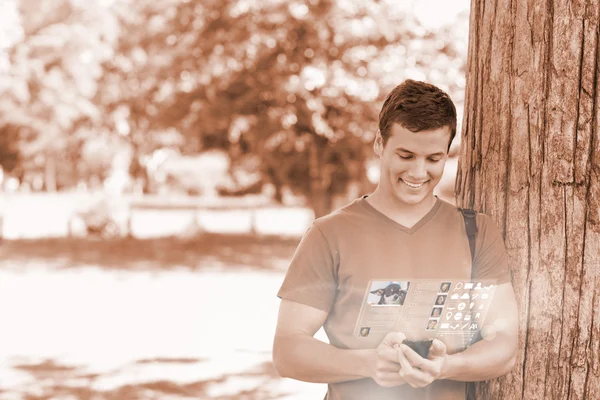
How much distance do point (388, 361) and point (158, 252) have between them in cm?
1835

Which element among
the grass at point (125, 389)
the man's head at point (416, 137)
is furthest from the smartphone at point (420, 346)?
the grass at point (125, 389)

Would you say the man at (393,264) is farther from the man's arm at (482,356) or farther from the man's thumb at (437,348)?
the man's thumb at (437,348)

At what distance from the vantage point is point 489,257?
243cm

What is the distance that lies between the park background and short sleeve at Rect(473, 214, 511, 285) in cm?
491

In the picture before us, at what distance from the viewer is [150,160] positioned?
53406mm

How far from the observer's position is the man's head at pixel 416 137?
2328mm

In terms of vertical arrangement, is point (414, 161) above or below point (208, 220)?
above

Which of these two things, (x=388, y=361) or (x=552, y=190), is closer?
(x=388, y=361)

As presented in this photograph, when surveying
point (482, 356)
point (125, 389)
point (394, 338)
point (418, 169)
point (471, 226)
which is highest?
point (418, 169)

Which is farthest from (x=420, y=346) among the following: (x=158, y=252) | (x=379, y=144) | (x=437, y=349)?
(x=158, y=252)

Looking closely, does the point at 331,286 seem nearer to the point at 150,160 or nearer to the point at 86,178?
the point at 150,160

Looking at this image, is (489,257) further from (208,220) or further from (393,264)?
(208,220)

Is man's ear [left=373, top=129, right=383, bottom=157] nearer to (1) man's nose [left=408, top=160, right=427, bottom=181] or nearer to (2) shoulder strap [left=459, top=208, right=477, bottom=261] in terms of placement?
(1) man's nose [left=408, top=160, right=427, bottom=181]

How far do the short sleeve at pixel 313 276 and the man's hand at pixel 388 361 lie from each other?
25 cm
